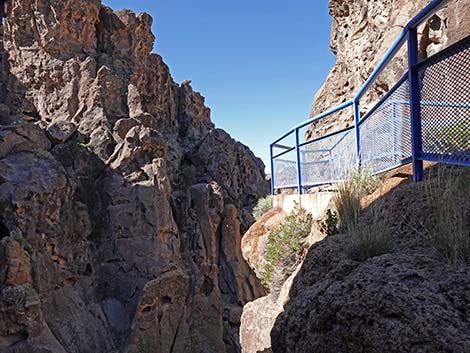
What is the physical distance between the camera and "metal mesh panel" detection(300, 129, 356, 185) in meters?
5.61

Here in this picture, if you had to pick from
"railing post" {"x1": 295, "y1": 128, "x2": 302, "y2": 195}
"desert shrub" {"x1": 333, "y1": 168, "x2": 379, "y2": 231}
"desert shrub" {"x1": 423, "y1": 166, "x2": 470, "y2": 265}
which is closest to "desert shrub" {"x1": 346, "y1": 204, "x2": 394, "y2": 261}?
"desert shrub" {"x1": 423, "y1": 166, "x2": 470, "y2": 265}

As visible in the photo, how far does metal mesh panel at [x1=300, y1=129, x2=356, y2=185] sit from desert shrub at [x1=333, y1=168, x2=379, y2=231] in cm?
104

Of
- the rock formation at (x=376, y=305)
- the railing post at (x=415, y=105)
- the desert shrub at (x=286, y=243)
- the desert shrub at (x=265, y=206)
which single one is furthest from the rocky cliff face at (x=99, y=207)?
the rock formation at (x=376, y=305)

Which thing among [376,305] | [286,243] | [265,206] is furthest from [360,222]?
[265,206]

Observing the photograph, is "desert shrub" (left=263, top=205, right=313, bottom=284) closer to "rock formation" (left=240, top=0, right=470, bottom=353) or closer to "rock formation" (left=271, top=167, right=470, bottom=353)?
"rock formation" (left=240, top=0, right=470, bottom=353)

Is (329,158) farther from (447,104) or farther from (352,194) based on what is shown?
(447,104)

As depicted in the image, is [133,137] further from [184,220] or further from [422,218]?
[422,218]

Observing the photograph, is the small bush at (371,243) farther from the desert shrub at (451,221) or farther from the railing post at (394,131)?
the railing post at (394,131)

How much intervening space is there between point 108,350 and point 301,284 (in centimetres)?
1627

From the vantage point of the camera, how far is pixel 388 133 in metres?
4.12

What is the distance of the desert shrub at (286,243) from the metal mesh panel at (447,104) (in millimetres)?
2225

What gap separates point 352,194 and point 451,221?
160 centimetres

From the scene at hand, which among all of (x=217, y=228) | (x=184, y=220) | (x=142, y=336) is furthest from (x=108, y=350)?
(x=217, y=228)

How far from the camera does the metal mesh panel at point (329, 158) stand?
18.4 ft
